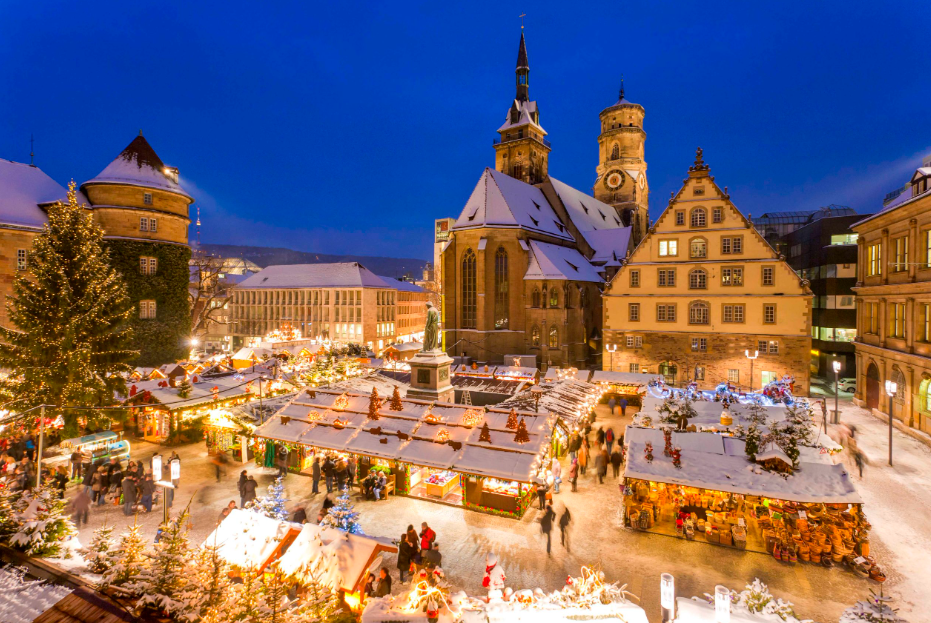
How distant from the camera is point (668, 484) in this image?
41.8ft

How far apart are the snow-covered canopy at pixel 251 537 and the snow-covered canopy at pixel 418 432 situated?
564 centimetres

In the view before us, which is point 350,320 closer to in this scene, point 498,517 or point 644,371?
point 644,371

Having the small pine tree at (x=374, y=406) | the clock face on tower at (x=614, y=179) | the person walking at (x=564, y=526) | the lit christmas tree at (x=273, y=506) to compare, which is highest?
the clock face on tower at (x=614, y=179)

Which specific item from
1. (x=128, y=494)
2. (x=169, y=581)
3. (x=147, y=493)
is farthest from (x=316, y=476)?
(x=169, y=581)

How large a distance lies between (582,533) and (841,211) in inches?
2539

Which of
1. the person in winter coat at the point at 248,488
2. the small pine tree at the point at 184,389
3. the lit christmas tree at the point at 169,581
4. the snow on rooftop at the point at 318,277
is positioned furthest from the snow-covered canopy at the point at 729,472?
the snow on rooftop at the point at 318,277

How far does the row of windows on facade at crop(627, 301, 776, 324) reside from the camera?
29.9m

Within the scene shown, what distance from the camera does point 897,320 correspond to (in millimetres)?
23812

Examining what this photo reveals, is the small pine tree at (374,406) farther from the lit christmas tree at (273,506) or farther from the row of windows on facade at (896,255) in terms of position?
the row of windows on facade at (896,255)

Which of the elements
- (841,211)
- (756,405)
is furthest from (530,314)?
(841,211)

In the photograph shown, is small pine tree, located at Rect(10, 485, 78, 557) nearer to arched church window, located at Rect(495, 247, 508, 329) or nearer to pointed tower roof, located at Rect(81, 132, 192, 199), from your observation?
pointed tower roof, located at Rect(81, 132, 192, 199)

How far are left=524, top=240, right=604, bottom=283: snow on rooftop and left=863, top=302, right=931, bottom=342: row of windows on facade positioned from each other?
1980 cm

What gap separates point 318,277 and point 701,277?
48.3 meters

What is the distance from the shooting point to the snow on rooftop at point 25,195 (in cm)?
2994
